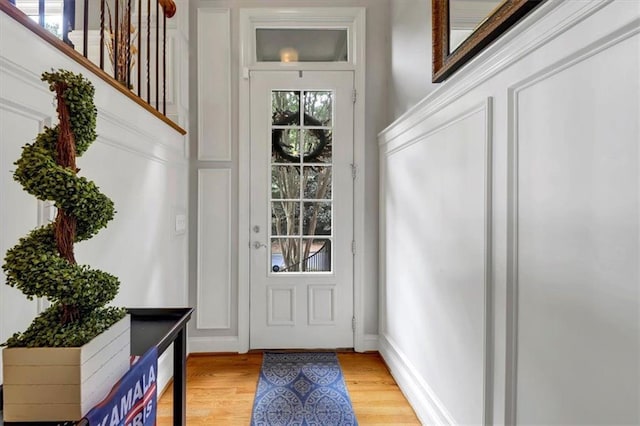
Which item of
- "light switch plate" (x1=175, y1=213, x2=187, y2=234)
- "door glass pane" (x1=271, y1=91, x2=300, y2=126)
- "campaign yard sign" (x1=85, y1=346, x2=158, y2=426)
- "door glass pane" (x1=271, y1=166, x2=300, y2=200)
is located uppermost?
"door glass pane" (x1=271, y1=91, x2=300, y2=126)

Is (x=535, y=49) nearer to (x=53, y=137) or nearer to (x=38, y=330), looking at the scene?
(x=53, y=137)

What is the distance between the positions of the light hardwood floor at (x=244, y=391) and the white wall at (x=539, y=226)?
0.31 meters

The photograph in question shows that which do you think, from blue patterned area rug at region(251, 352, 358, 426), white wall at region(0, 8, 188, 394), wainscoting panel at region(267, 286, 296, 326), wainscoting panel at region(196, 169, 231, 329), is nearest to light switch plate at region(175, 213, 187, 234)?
white wall at region(0, 8, 188, 394)

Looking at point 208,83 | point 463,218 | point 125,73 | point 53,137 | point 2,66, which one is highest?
point 208,83

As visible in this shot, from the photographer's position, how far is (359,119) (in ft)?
8.49

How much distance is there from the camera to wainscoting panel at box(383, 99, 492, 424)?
47.9 inches

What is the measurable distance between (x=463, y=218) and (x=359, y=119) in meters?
1.47

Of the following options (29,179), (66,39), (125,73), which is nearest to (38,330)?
(29,179)

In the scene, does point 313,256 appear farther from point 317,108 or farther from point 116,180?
point 116,180

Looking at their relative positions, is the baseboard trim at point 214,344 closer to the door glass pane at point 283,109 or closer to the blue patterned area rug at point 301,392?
the blue patterned area rug at point 301,392

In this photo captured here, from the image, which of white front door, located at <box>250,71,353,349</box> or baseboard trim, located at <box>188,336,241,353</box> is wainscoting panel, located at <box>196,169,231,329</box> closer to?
baseboard trim, located at <box>188,336,241,353</box>

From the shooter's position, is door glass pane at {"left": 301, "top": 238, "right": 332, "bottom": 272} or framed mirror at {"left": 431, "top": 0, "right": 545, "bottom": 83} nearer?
framed mirror at {"left": 431, "top": 0, "right": 545, "bottom": 83}

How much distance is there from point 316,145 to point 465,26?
1.41 meters

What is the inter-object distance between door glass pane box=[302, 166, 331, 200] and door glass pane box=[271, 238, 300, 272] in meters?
0.37
